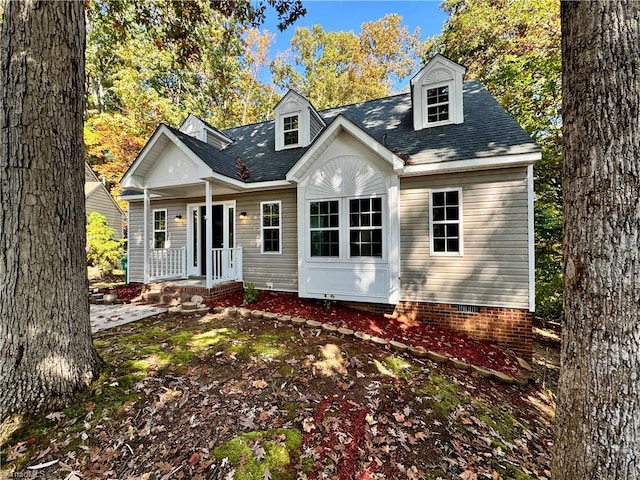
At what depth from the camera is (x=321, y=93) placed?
71.7 ft

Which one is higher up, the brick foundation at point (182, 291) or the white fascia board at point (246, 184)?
the white fascia board at point (246, 184)

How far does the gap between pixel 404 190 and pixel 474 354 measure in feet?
13.0

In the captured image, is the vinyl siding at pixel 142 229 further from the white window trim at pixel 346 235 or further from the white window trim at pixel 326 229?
the white window trim at pixel 346 235

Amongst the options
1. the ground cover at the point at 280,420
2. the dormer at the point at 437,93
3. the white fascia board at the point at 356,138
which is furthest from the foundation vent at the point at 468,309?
the dormer at the point at 437,93

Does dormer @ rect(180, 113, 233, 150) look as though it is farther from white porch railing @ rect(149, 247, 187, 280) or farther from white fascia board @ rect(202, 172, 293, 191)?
white porch railing @ rect(149, 247, 187, 280)

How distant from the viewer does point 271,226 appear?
8.91 meters

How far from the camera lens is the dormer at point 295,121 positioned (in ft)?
32.0

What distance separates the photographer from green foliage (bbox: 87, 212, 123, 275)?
1409 cm

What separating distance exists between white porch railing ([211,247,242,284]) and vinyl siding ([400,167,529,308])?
512cm

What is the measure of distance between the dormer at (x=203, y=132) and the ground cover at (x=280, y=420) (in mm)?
8516

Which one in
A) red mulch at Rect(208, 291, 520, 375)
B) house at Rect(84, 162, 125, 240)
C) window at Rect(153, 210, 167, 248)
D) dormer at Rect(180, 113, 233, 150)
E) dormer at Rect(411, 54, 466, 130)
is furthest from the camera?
house at Rect(84, 162, 125, 240)

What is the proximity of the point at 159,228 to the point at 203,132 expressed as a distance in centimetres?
401

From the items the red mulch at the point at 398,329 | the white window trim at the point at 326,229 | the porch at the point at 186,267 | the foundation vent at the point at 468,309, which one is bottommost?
the red mulch at the point at 398,329

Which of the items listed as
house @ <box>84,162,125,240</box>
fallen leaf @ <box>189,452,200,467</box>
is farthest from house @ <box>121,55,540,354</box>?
house @ <box>84,162,125,240</box>
